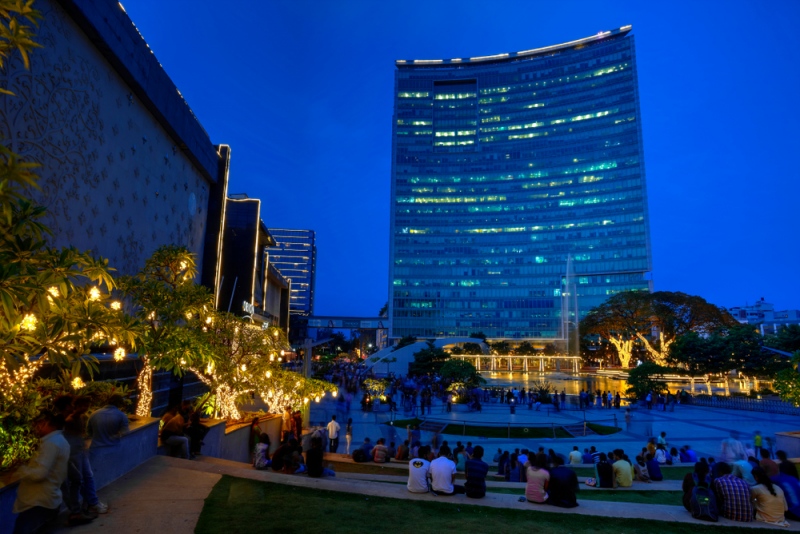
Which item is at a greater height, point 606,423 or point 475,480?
point 475,480

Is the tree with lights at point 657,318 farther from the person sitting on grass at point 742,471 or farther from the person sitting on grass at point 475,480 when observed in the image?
the person sitting on grass at point 475,480

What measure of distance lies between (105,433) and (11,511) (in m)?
2.01

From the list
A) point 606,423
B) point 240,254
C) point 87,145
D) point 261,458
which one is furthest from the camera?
point 240,254

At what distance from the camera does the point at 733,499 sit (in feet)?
25.2

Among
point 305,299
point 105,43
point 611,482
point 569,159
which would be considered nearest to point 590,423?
point 611,482

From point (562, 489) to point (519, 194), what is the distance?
117506mm

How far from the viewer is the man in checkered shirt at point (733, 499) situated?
7.59m

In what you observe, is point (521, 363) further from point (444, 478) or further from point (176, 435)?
point (444, 478)

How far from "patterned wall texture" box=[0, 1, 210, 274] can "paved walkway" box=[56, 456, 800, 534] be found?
7.53m

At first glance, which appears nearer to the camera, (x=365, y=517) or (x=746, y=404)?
(x=365, y=517)

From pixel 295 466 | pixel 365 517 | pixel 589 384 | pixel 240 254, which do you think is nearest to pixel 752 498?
pixel 365 517

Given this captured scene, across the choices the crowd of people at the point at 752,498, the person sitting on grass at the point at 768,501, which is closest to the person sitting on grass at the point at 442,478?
the crowd of people at the point at 752,498

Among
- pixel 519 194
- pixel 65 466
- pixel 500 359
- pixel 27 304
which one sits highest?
pixel 519 194

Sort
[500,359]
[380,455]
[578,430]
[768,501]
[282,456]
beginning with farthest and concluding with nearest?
[500,359] < [578,430] < [380,455] < [282,456] < [768,501]
